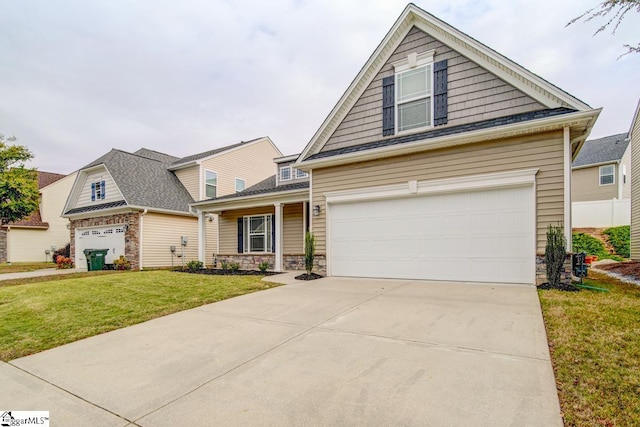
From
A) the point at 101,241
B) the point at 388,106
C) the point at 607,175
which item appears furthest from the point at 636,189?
the point at 101,241

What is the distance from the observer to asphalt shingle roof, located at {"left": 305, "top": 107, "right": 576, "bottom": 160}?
6.82 m

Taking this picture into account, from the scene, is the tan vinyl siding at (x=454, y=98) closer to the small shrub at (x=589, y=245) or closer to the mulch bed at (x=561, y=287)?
the mulch bed at (x=561, y=287)

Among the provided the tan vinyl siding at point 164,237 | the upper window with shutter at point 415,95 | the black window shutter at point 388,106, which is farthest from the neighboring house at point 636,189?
the tan vinyl siding at point 164,237

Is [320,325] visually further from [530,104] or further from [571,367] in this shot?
[530,104]

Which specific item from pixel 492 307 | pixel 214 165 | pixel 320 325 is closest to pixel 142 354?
pixel 320 325

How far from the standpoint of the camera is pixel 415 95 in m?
8.77

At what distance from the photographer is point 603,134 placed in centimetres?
2628

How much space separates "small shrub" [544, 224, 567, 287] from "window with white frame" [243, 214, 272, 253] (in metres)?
9.64

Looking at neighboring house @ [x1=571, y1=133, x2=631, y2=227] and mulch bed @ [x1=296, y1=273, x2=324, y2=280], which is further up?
neighboring house @ [x1=571, y1=133, x2=631, y2=227]

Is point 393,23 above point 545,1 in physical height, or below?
above

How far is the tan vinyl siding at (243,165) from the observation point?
18.2m

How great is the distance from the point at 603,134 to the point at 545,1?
27.3 metres

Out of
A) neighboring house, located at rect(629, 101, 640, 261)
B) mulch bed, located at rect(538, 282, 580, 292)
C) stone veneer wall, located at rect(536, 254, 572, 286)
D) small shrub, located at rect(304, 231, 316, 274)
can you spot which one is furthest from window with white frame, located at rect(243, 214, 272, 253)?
neighboring house, located at rect(629, 101, 640, 261)

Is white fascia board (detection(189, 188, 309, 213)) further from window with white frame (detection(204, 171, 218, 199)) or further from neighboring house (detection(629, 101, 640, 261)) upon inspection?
neighboring house (detection(629, 101, 640, 261))
